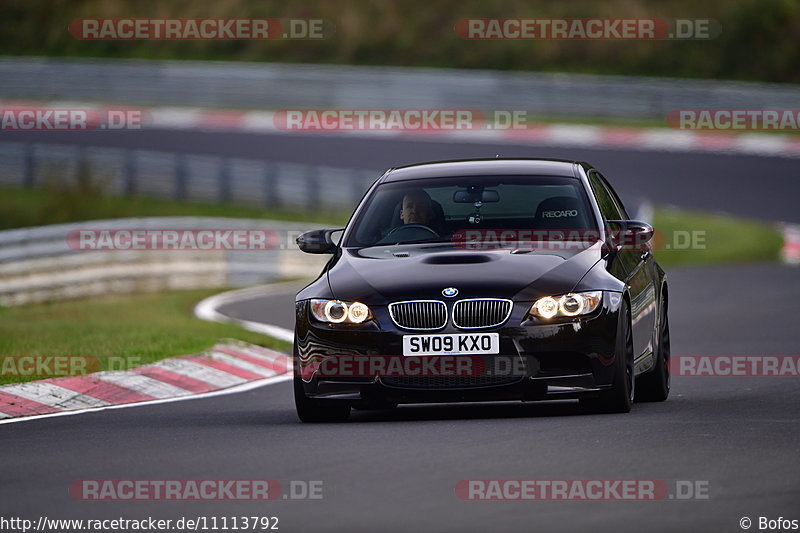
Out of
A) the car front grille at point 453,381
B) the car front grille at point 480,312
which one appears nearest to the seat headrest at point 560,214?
the car front grille at point 480,312

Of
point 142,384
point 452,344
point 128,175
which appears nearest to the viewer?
point 452,344

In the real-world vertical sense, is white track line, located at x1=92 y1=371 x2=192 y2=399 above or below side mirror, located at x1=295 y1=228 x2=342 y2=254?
below

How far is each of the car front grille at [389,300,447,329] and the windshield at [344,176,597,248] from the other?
102 centimetres

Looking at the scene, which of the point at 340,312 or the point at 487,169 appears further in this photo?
the point at 487,169

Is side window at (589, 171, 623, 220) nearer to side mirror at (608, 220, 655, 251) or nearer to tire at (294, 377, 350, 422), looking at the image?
side mirror at (608, 220, 655, 251)

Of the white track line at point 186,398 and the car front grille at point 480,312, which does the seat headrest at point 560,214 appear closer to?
the car front grille at point 480,312

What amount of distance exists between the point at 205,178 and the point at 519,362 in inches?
906
